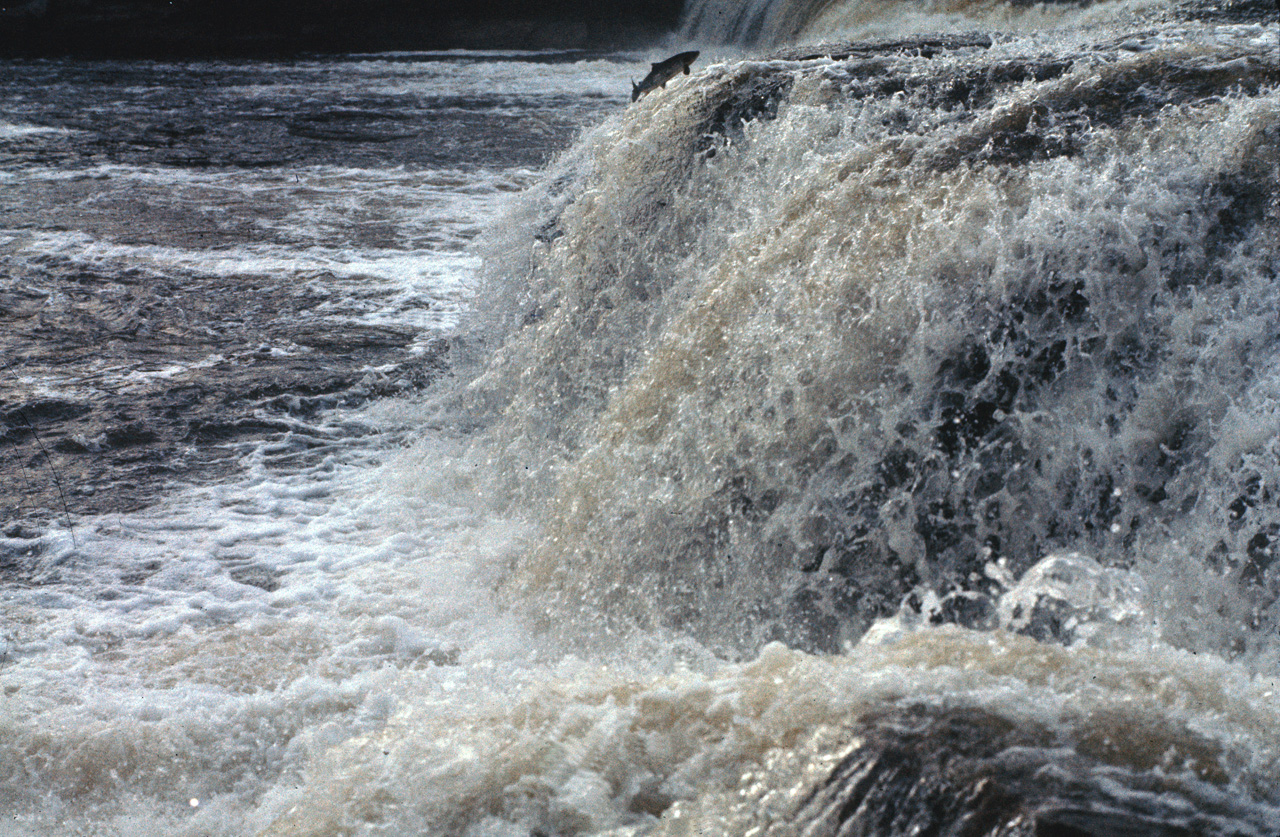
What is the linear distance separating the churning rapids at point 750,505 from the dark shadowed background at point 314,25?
16.9 meters

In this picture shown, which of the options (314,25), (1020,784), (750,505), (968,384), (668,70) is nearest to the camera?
(1020,784)

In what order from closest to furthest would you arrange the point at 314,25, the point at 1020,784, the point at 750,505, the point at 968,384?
the point at 1020,784
the point at 968,384
the point at 750,505
the point at 314,25

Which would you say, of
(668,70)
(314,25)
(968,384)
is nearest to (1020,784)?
(968,384)

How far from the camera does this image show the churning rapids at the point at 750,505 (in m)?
1.95

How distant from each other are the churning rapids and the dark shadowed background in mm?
16903

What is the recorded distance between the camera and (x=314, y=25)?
21.8 meters

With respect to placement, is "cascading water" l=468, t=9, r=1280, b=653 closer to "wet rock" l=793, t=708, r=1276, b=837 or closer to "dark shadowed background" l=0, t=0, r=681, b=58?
"wet rock" l=793, t=708, r=1276, b=837

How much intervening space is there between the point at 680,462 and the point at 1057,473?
1.05m

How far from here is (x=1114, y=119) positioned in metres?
3.33

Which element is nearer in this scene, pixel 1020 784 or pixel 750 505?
pixel 1020 784

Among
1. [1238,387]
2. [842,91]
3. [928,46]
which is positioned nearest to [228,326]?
[842,91]

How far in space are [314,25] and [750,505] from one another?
70.5ft

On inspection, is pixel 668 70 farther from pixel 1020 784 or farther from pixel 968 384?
pixel 1020 784

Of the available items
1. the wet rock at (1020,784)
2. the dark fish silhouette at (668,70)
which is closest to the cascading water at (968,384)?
the wet rock at (1020,784)
